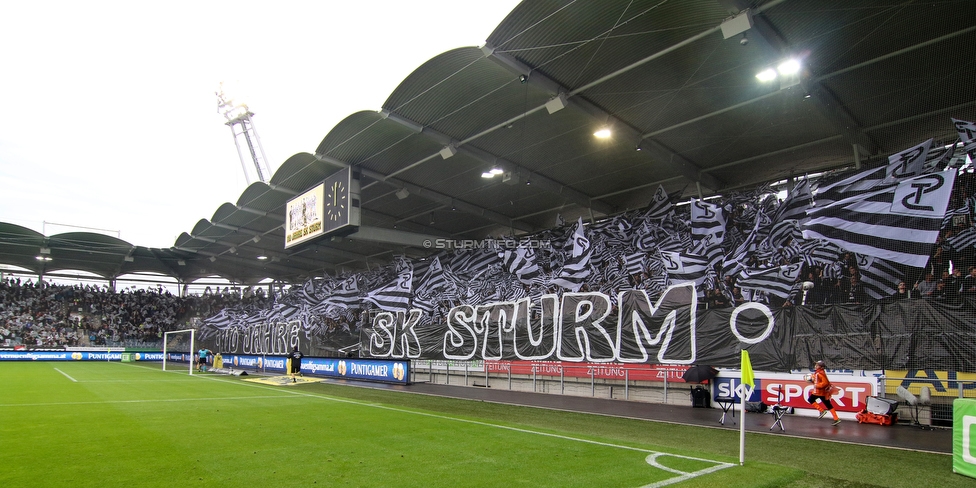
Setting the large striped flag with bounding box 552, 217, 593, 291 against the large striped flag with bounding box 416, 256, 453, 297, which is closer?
the large striped flag with bounding box 552, 217, 593, 291

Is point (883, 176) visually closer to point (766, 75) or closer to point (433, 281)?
point (766, 75)

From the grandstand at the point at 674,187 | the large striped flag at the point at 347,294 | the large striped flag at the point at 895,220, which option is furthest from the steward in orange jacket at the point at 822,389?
the large striped flag at the point at 347,294

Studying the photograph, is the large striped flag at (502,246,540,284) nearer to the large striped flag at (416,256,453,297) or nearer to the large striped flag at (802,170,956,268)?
the large striped flag at (416,256,453,297)

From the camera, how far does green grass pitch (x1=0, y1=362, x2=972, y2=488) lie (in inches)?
260

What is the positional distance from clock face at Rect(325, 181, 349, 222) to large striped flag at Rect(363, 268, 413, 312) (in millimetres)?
7228

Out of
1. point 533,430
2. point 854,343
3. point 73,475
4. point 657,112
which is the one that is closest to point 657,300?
point 854,343

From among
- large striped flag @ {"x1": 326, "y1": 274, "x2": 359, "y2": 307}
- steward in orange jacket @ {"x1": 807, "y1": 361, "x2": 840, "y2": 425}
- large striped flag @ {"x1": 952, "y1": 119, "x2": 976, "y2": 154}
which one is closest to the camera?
steward in orange jacket @ {"x1": 807, "y1": 361, "x2": 840, "y2": 425}

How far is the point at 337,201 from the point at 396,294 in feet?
27.3

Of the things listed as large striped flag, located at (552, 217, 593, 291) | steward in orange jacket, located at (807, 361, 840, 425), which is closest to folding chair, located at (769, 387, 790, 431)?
steward in orange jacket, located at (807, 361, 840, 425)

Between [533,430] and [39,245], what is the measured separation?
51.6m

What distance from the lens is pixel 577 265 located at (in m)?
25.6

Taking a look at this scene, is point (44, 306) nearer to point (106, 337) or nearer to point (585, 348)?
point (106, 337)

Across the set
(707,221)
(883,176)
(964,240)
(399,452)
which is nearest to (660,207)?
(707,221)

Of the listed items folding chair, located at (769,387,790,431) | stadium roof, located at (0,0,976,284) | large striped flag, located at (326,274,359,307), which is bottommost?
folding chair, located at (769,387,790,431)
